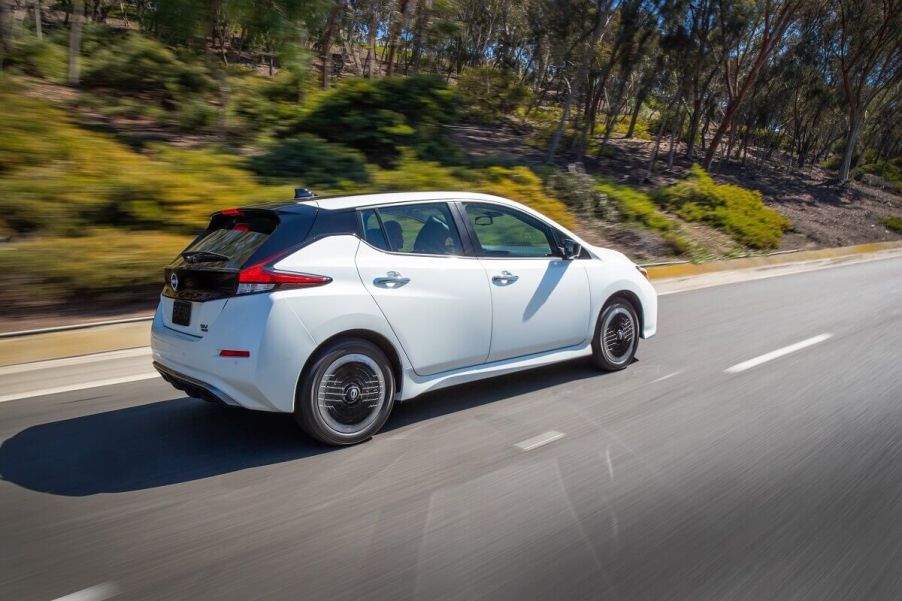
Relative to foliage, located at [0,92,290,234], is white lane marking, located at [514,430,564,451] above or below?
below

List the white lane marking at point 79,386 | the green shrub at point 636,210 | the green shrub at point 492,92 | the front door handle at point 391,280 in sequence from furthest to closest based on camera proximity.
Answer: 1. the green shrub at point 492,92
2. the green shrub at point 636,210
3. the white lane marking at point 79,386
4. the front door handle at point 391,280

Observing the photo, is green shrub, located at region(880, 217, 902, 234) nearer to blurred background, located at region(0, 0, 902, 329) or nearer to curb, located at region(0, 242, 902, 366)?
blurred background, located at region(0, 0, 902, 329)

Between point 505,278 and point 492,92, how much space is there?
97.4 feet

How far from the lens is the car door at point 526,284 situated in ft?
17.2

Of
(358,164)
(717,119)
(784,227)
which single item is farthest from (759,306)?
(717,119)

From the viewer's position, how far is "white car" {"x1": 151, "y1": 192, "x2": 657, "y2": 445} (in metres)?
4.17

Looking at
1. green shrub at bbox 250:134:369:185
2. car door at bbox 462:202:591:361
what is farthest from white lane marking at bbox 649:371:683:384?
green shrub at bbox 250:134:369:185

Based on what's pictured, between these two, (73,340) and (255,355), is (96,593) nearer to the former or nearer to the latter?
Answer: (255,355)

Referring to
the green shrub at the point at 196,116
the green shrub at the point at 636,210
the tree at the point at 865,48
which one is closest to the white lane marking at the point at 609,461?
the green shrub at the point at 636,210

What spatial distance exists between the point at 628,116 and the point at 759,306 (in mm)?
46114

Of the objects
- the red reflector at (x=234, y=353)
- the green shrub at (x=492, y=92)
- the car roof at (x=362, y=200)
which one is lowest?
the red reflector at (x=234, y=353)

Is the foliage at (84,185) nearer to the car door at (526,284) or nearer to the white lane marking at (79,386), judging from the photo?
the white lane marking at (79,386)

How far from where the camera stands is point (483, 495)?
3885 mm

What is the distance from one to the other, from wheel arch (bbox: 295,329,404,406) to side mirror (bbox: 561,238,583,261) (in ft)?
6.08
